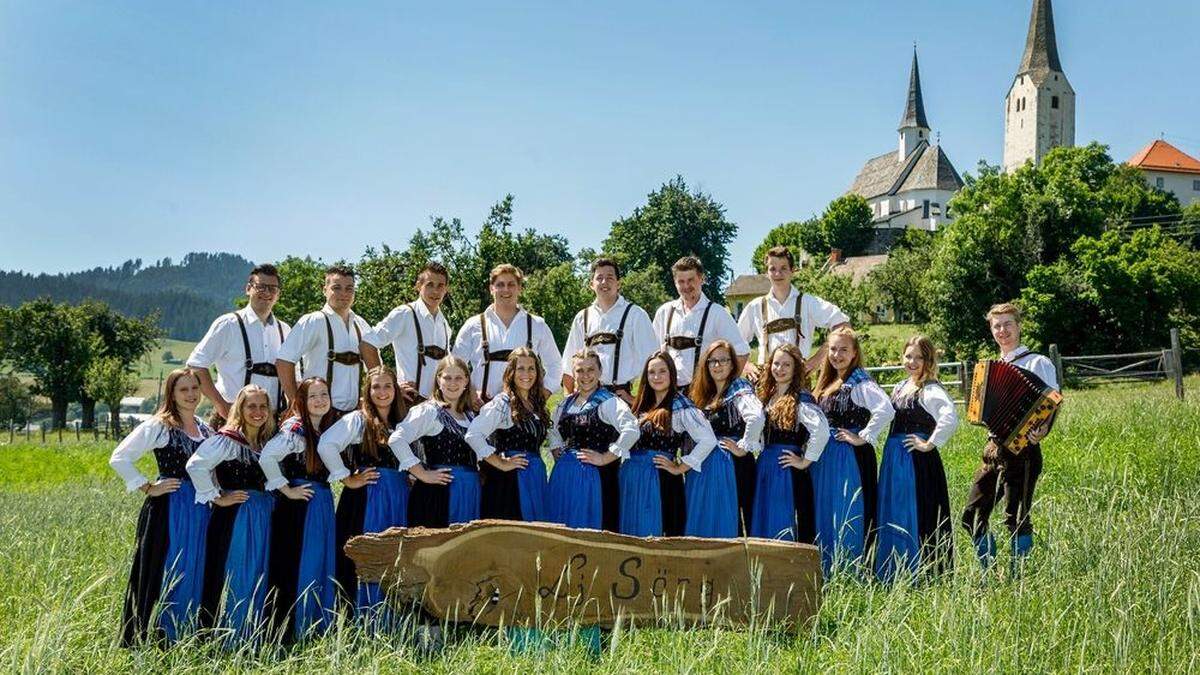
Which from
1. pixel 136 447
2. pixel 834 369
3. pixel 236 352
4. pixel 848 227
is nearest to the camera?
pixel 136 447

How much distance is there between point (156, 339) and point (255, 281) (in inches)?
2969

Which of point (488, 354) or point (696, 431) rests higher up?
point (488, 354)

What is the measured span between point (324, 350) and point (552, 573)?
105 inches

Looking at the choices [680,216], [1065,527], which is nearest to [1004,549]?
[1065,527]

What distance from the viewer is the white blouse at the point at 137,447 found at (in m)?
4.54

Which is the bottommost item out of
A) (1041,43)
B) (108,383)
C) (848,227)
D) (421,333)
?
(108,383)

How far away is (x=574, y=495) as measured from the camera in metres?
5.27

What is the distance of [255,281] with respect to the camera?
593 cm

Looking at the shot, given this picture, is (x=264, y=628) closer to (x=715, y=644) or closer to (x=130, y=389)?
(x=715, y=644)

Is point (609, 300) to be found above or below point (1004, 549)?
above

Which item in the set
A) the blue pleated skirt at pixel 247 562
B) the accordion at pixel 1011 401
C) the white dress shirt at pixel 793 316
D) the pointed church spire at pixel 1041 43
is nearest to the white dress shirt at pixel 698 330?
the white dress shirt at pixel 793 316

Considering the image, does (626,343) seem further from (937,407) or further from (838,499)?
(937,407)

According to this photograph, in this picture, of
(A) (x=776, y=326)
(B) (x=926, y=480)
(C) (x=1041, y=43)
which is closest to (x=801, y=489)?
(B) (x=926, y=480)

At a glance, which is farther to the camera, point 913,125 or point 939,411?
point 913,125
